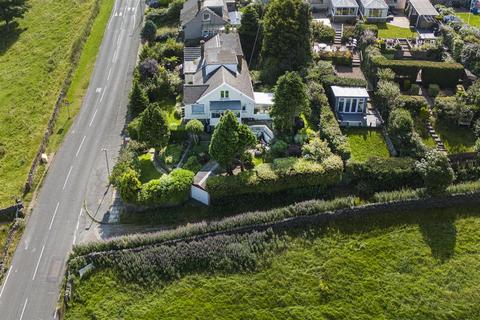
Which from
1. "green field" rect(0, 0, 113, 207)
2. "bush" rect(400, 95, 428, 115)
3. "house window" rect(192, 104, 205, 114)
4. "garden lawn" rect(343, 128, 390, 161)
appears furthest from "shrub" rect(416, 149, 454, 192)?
"green field" rect(0, 0, 113, 207)

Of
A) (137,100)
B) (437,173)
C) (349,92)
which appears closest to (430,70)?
Answer: (349,92)

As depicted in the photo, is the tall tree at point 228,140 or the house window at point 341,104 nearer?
the tall tree at point 228,140

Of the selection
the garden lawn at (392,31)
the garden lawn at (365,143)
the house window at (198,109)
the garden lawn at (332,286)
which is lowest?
the garden lawn at (332,286)

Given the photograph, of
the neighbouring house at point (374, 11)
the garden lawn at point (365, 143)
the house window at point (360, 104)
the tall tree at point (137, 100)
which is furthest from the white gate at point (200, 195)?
the neighbouring house at point (374, 11)

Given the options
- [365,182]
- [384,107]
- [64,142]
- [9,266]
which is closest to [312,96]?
[384,107]

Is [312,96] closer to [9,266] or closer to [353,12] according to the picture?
[353,12]

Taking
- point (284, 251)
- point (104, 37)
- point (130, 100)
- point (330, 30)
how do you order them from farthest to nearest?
point (104, 37) → point (330, 30) → point (130, 100) → point (284, 251)

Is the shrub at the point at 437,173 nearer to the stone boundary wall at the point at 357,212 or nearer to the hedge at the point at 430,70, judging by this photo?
the stone boundary wall at the point at 357,212
